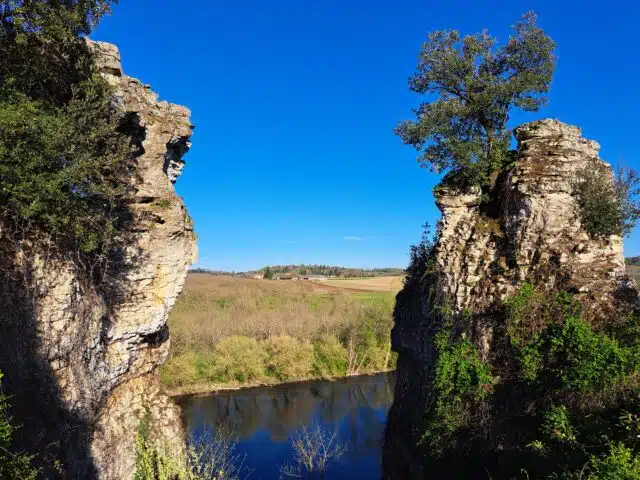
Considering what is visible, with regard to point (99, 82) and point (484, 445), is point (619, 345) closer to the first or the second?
point (484, 445)

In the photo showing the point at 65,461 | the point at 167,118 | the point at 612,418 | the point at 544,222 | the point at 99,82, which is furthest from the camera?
the point at 167,118

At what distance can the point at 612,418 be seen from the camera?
9031 millimetres

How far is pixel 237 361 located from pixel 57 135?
33875 mm

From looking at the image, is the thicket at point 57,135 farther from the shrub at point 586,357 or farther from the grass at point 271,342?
the grass at point 271,342

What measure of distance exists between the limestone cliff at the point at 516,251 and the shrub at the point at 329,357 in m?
27.6

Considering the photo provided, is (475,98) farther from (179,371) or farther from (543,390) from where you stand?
(179,371)

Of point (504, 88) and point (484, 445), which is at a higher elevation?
point (504, 88)

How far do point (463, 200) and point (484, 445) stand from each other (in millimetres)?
7461

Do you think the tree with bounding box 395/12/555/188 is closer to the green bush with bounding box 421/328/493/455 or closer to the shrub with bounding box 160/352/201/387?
the green bush with bounding box 421/328/493/455

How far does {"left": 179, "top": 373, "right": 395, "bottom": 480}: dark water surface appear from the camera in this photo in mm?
24594

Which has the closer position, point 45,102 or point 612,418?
point 612,418

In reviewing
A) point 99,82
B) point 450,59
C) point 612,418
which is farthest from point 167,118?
point 612,418

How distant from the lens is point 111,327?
39.3 ft

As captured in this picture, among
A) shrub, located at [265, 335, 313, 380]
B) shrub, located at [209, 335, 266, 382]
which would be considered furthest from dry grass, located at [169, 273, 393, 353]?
shrub, located at [209, 335, 266, 382]
